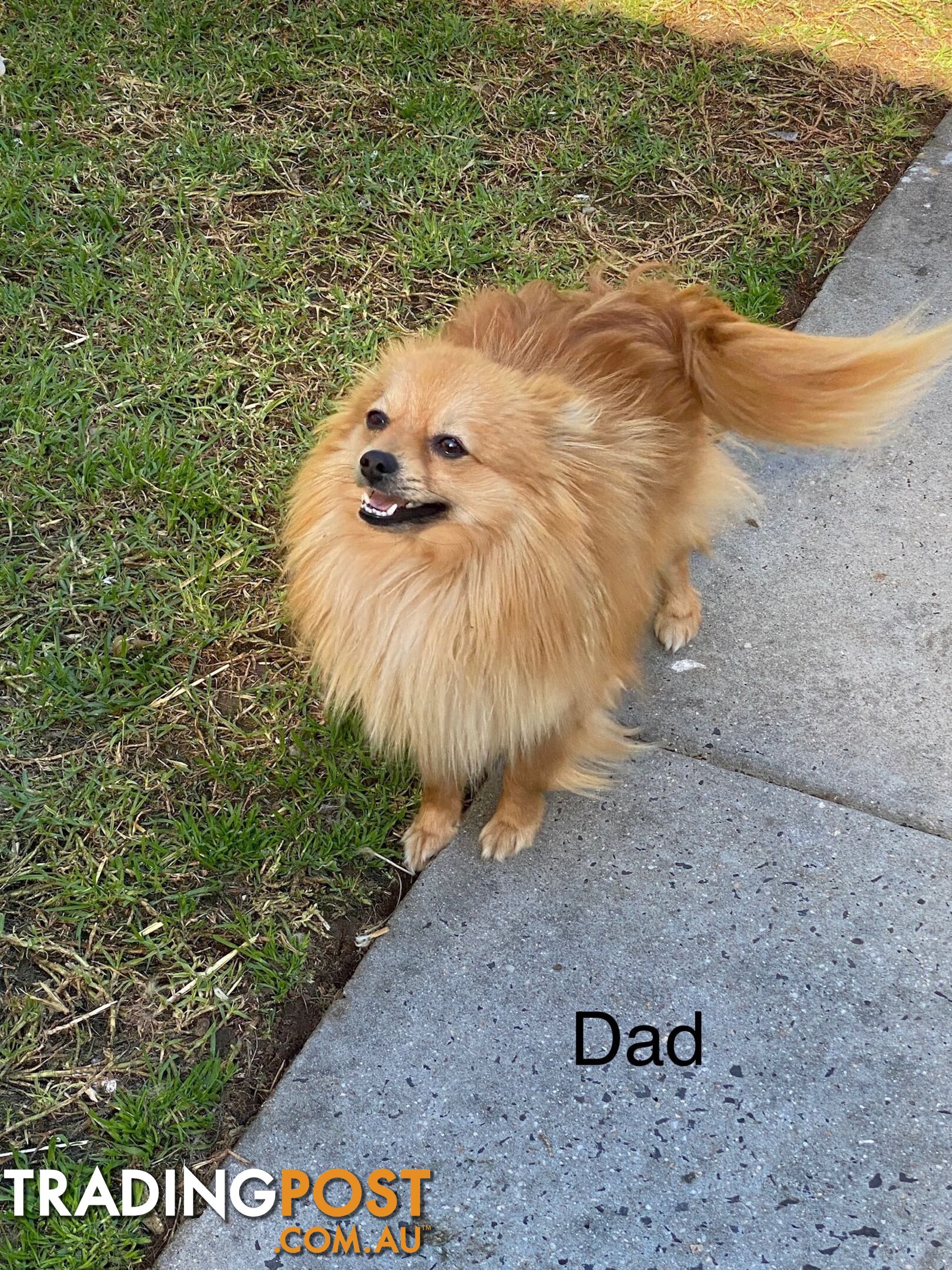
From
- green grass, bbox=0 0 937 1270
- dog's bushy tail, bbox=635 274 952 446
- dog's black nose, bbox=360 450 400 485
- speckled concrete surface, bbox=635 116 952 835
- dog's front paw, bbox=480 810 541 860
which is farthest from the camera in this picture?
speckled concrete surface, bbox=635 116 952 835

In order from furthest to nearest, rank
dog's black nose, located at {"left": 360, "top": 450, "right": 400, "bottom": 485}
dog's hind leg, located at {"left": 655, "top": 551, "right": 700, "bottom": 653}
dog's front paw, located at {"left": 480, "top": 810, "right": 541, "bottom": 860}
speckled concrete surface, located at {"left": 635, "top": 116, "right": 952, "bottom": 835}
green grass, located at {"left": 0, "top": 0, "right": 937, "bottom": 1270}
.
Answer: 1. dog's hind leg, located at {"left": 655, "top": 551, "right": 700, "bottom": 653}
2. speckled concrete surface, located at {"left": 635, "top": 116, "right": 952, "bottom": 835}
3. dog's front paw, located at {"left": 480, "top": 810, "right": 541, "bottom": 860}
4. green grass, located at {"left": 0, "top": 0, "right": 937, "bottom": 1270}
5. dog's black nose, located at {"left": 360, "top": 450, "right": 400, "bottom": 485}

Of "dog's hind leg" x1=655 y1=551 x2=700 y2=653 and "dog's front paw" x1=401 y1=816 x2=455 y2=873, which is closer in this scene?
"dog's front paw" x1=401 y1=816 x2=455 y2=873

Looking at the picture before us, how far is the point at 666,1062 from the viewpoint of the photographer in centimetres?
202

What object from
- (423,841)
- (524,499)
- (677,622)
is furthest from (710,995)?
(524,499)

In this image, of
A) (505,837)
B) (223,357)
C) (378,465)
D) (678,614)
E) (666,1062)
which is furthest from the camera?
(223,357)

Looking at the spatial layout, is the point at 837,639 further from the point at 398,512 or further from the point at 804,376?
the point at 398,512

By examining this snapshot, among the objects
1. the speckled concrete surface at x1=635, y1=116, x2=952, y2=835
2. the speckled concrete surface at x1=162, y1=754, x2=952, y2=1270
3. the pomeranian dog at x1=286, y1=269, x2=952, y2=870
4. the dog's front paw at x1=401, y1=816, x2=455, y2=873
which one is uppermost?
the pomeranian dog at x1=286, y1=269, x2=952, y2=870

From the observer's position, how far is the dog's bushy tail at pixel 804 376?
2.02 meters

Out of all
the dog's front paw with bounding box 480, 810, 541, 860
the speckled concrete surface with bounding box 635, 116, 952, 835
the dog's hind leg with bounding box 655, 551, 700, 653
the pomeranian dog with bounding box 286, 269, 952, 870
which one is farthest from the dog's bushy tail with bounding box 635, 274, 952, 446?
the dog's front paw with bounding box 480, 810, 541, 860

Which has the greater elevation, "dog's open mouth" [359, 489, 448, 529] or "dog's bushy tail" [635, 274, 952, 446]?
"dog's bushy tail" [635, 274, 952, 446]

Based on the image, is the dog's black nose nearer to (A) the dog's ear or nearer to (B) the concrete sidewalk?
(A) the dog's ear

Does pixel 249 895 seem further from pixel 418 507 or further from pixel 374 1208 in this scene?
pixel 418 507

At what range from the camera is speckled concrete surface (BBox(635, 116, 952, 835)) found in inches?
96.8

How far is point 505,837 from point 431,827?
0.54 feet
